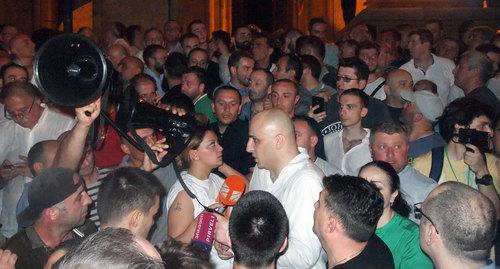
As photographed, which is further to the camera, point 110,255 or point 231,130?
point 231,130

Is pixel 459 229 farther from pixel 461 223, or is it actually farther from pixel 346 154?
pixel 346 154

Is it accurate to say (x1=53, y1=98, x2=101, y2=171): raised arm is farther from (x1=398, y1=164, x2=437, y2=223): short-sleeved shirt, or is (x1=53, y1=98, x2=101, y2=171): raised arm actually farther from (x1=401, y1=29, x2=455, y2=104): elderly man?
(x1=401, y1=29, x2=455, y2=104): elderly man

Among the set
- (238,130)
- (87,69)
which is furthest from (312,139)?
(87,69)

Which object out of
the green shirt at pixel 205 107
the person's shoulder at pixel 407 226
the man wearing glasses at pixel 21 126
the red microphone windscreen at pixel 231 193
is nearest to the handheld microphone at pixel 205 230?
the red microphone windscreen at pixel 231 193

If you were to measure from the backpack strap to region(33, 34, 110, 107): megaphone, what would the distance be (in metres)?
2.94

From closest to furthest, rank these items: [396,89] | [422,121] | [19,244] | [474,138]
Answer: [19,244]
[474,138]
[422,121]
[396,89]

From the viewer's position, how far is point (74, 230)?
5039 mm

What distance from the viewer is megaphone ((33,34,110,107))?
4.20 meters

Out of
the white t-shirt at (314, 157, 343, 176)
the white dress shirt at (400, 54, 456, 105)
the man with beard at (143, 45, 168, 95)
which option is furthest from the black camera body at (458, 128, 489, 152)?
the man with beard at (143, 45, 168, 95)

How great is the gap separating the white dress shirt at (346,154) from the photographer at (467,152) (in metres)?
0.64

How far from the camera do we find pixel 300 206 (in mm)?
4980

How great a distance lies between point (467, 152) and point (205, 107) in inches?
139

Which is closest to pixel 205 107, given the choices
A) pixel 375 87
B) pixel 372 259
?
pixel 375 87

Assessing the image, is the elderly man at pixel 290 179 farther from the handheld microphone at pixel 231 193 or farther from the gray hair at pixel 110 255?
the gray hair at pixel 110 255
